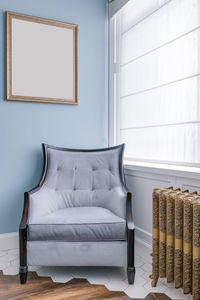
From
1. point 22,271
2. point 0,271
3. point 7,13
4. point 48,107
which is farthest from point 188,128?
point 7,13

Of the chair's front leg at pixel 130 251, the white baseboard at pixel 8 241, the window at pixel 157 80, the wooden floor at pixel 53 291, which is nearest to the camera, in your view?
the wooden floor at pixel 53 291

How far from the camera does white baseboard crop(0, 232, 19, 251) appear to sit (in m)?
2.37

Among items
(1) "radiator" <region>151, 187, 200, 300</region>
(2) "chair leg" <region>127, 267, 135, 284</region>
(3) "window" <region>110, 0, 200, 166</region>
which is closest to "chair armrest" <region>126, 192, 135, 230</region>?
(1) "radiator" <region>151, 187, 200, 300</region>

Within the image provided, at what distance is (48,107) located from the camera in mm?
2578

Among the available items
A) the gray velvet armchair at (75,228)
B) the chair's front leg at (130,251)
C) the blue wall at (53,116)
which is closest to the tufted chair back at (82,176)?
the gray velvet armchair at (75,228)

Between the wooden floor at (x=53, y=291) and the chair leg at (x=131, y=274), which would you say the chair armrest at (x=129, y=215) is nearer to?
the chair leg at (x=131, y=274)

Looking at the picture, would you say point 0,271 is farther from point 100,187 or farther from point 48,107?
point 48,107

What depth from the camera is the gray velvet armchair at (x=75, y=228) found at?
1.73 meters

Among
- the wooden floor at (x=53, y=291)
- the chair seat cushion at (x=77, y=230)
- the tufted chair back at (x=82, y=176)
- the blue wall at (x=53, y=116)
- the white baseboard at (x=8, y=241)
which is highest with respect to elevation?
the blue wall at (x=53, y=116)

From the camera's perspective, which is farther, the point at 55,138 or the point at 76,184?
the point at 55,138

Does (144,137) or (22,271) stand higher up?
(144,137)

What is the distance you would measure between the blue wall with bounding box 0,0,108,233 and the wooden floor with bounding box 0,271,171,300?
0.78m

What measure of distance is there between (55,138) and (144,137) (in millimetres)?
901

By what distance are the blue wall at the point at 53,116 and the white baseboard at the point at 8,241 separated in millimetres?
47
